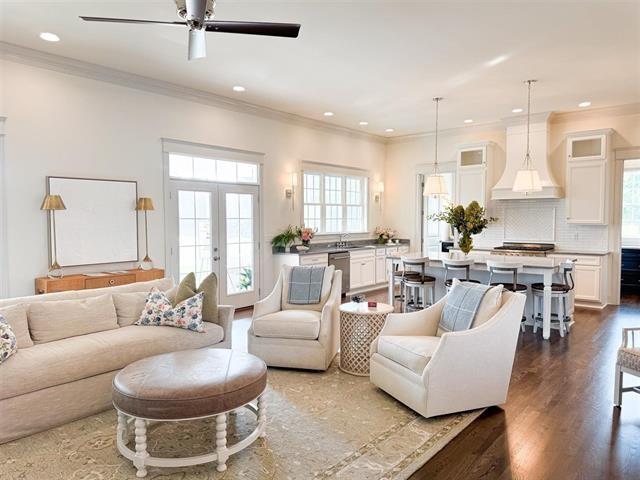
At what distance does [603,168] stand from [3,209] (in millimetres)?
8236

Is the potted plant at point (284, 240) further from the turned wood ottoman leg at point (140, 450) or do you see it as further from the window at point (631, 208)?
the window at point (631, 208)

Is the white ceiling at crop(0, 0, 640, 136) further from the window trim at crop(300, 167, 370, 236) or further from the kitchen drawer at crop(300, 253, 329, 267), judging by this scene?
the kitchen drawer at crop(300, 253, 329, 267)

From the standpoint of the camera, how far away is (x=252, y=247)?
715 cm

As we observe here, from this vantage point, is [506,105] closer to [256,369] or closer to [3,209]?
[256,369]

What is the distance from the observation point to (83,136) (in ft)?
16.6

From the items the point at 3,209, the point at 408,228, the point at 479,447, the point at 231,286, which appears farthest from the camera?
the point at 408,228

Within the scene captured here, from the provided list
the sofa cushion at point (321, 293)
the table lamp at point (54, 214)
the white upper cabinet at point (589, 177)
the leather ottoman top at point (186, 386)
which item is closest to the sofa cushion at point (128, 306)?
the leather ottoman top at point (186, 386)

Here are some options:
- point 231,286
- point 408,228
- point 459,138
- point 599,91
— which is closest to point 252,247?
point 231,286

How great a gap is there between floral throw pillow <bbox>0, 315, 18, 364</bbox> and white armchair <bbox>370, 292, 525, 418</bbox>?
2.65 m

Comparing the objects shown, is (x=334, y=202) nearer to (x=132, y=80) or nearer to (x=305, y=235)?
(x=305, y=235)

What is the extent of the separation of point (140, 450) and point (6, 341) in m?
1.29

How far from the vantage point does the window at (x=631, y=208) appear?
9.42 metres

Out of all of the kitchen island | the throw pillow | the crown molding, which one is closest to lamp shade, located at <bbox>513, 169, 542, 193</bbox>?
the kitchen island

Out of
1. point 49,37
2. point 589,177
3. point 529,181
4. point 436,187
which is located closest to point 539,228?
point 589,177
